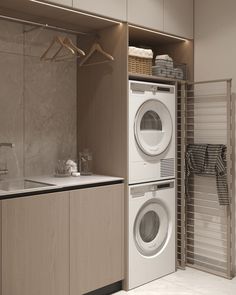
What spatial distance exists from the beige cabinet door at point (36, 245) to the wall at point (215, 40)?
1845mm

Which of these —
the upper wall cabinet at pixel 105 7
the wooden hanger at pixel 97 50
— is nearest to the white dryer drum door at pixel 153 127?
the wooden hanger at pixel 97 50

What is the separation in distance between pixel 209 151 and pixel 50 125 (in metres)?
1.45

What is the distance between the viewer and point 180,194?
383 centimetres

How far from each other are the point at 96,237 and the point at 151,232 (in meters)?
0.73

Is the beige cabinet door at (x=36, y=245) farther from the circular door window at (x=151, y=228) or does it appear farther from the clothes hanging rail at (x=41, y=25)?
the clothes hanging rail at (x=41, y=25)

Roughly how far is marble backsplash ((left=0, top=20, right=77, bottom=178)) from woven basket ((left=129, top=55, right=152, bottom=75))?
61cm

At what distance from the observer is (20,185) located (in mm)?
3012

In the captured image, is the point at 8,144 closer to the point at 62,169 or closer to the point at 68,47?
the point at 62,169

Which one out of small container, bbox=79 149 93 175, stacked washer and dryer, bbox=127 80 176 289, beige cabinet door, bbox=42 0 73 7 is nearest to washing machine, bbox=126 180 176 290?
stacked washer and dryer, bbox=127 80 176 289

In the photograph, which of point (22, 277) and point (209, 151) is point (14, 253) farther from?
point (209, 151)

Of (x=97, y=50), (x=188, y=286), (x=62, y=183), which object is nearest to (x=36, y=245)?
(x=62, y=183)

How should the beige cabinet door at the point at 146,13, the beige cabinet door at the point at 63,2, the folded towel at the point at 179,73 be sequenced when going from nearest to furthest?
the beige cabinet door at the point at 63,2 < the beige cabinet door at the point at 146,13 < the folded towel at the point at 179,73

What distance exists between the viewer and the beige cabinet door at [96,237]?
9.72 ft

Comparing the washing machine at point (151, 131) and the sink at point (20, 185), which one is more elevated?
the washing machine at point (151, 131)
